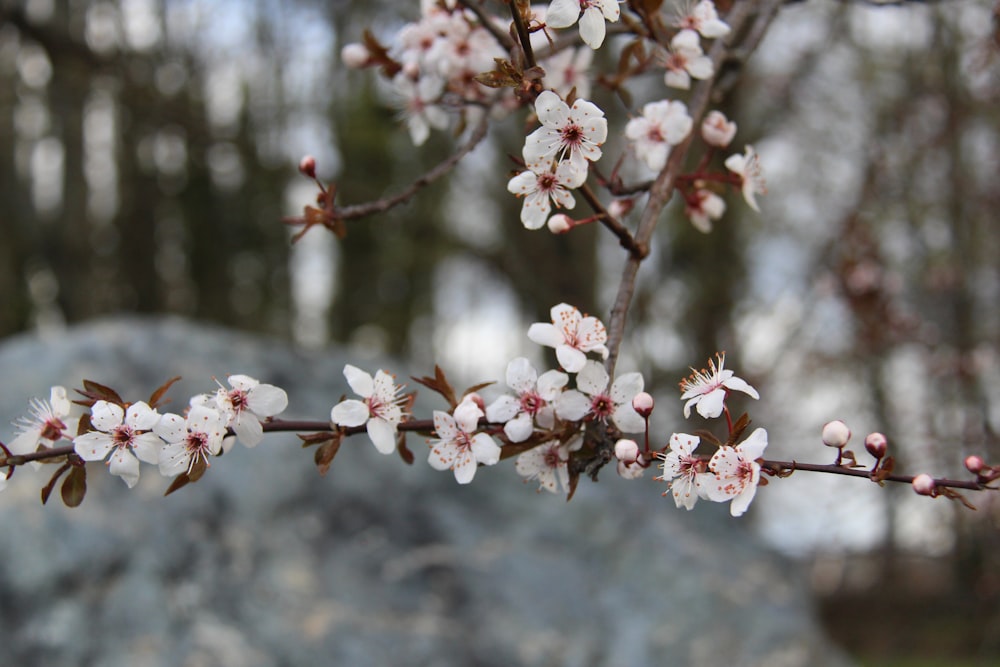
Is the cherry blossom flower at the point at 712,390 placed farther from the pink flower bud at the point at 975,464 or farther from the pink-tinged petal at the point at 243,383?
the pink-tinged petal at the point at 243,383

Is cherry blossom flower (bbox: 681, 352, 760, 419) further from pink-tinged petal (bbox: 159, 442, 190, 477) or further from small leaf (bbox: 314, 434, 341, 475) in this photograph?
pink-tinged petal (bbox: 159, 442, 190, 477)

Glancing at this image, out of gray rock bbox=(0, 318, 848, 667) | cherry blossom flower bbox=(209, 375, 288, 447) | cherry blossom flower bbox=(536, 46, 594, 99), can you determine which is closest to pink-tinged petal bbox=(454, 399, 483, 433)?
cherry blossom flower bbox=(209, 375, 288, 447)

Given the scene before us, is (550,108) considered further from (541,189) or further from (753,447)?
(753,447)

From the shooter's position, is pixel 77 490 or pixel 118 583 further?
pixel 118 583

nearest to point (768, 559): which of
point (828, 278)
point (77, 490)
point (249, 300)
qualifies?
point (828, 278)

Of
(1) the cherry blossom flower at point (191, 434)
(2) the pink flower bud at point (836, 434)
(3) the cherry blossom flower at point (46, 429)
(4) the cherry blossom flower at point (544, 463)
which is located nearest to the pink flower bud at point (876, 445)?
(2) the pink flower bud at point (836, 434)

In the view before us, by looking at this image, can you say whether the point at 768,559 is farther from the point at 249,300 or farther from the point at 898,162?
the point at 249,300

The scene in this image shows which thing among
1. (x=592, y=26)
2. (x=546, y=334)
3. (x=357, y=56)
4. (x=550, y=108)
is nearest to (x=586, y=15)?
(x=592, y=26)
